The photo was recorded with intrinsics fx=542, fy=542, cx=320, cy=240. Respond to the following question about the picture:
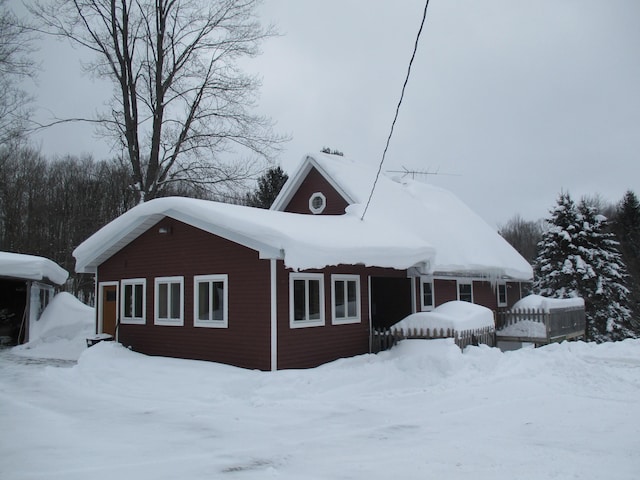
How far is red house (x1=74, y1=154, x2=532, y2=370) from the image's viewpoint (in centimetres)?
1266

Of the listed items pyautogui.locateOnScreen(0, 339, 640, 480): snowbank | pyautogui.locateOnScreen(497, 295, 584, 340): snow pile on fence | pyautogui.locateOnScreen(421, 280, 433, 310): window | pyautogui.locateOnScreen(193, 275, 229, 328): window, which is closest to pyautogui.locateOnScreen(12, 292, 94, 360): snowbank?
pyautogui.locateOnScreen(0, 339, 640, 480): snowbank

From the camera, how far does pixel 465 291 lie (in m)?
21.4

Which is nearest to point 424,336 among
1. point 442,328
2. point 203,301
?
point 442,328

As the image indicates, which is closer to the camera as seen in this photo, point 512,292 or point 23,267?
point 23,267

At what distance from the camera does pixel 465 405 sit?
9.70 metres

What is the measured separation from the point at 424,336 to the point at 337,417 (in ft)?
20.0

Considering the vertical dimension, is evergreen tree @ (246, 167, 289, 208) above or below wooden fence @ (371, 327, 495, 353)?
above

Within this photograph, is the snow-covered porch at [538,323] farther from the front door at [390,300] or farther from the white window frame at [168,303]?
the white window frame at [168,303]

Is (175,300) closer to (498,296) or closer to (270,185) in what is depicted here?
(498,296)

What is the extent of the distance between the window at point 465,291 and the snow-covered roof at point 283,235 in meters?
4.17

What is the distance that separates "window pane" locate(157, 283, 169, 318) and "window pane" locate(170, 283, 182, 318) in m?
0.30

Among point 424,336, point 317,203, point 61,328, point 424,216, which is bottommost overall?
point 61,328

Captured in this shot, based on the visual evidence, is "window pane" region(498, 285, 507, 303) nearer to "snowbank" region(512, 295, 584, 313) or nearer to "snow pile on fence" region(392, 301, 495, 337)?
"snowbank" region(512, 295, 584, 313)

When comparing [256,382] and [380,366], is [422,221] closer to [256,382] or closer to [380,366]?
[380,366]
